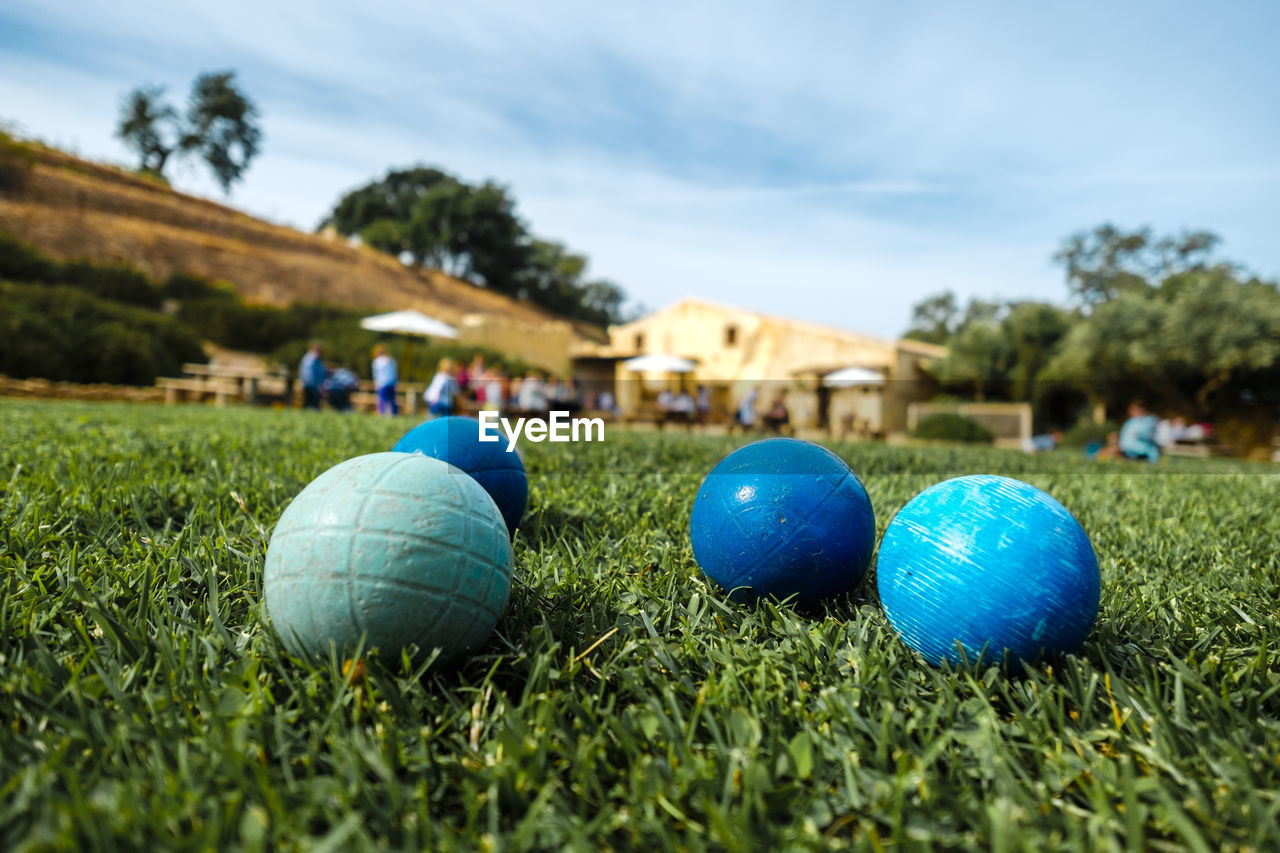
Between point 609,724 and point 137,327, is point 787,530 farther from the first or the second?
point 137,327

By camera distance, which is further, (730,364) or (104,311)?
(730,364)

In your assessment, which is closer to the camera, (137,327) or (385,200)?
(137,327)

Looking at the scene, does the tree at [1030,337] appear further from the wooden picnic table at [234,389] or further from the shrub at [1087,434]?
the wooden picnic table at [234,389]

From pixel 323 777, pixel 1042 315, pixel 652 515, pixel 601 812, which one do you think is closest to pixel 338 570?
pixel 323 777

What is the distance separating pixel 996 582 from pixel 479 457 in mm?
2673

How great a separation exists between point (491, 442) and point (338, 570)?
A: 1.98 metres

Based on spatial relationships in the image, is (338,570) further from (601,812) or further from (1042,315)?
(1042,315)

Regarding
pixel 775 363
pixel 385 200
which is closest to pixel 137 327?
pixel 775 363

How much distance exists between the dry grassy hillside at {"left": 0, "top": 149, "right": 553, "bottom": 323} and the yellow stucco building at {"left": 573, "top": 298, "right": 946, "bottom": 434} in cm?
2412

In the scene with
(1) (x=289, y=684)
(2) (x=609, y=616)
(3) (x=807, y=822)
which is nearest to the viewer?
(3) (x=807, y=822)

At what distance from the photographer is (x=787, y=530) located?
10.4 ft

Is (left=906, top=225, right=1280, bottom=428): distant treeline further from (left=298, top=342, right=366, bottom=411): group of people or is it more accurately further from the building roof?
(left=298, top=342, right=366, bottom=411): group of people

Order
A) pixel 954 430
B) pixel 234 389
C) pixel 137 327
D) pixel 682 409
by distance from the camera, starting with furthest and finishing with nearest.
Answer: pixel 682 409 → pixel 954 430 → pixel 137 327 → pixel 234 389

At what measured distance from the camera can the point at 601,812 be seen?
1.80 m
